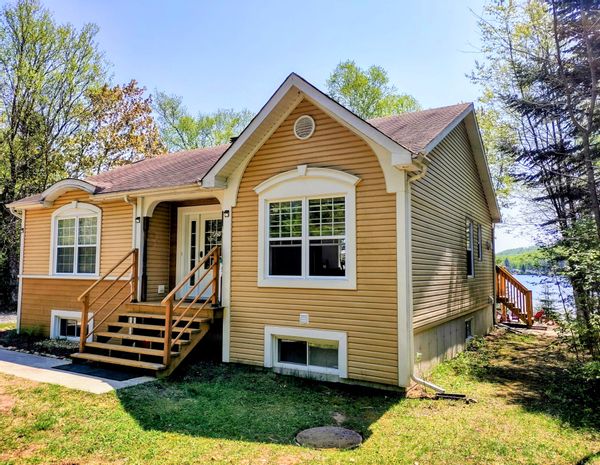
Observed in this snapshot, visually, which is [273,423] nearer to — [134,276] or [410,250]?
[410,250]

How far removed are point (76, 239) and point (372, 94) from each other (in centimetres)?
2152

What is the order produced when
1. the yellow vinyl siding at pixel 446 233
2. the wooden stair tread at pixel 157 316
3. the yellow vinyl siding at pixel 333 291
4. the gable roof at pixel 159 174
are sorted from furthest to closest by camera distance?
1. the gable roof at pixel 159 174
2. the wooden stair tread at pixel 157 316
3. the yellow vinyl siding at pixel 446 233
4. the yellow vinyl siding at pixel 333 291

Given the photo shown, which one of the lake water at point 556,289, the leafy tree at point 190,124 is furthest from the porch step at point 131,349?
the leafy tree at point 190,124

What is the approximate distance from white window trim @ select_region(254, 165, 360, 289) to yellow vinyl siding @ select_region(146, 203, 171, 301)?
3.45m

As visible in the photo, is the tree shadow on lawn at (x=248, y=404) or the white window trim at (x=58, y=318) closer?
the tree shadow on lawn at (x=248, y=404)

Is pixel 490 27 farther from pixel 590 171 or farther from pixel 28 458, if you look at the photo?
pixel 28 458

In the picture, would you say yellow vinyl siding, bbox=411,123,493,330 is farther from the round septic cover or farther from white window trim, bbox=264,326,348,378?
the round septic cover

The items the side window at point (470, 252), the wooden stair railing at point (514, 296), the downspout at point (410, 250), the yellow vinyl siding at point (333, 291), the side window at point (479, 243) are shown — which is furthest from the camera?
the wooden stair railing at point (514, 296)

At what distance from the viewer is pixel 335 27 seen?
1325 centimetres

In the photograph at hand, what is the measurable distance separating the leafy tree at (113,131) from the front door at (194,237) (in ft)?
49.7

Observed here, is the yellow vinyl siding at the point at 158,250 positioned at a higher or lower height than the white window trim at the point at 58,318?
higher

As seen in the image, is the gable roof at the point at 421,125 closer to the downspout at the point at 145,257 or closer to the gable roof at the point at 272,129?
the gable roof at the point at 272,129

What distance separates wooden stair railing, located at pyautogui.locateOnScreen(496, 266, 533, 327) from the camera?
14.4m

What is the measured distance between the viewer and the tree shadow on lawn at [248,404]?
16.6 ft
